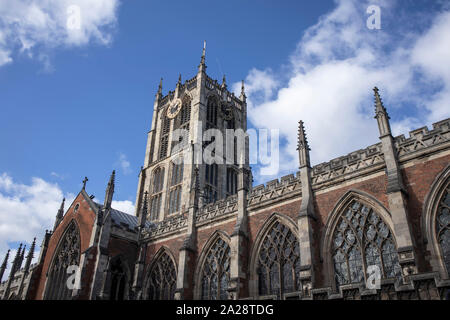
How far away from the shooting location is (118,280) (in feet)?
84.7

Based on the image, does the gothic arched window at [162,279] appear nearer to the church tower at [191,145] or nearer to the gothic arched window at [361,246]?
the gothic arched window at [361,246]

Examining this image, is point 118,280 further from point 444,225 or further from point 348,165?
point 444,225

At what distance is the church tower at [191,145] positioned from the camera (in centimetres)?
4375

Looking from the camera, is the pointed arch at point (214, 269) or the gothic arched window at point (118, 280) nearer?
the pointed arch at point (214, 269)

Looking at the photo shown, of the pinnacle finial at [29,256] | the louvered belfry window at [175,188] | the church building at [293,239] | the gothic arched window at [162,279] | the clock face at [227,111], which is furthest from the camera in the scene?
the clock face at [227,111]

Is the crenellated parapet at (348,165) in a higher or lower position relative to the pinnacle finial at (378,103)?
lower

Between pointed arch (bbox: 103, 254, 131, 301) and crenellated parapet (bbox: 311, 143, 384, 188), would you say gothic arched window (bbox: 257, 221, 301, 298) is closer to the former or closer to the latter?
crenellated parapet (bbox: 311, 143, 384, 188)

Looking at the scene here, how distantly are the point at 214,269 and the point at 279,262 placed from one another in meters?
4.99

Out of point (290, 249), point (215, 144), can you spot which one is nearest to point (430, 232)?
point (290, 249)

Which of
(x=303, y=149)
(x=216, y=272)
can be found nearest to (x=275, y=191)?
(x=303, y=149)

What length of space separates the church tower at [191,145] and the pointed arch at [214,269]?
1744 cm

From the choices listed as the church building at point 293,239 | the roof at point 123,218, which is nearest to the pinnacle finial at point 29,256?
the church building at point 293,239

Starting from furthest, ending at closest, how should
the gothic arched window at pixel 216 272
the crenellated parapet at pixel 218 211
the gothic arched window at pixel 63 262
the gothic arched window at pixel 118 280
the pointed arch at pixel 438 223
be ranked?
the gothic arched window at pixel 63 262
the gothic arched window at pixel 118 280
the crenellated parapet at pixel 218 211
the gothic arched window at pixel 216 272
the pointed arch at pixel 438 223
